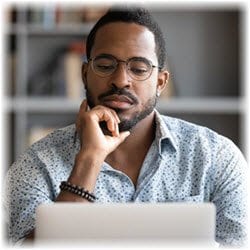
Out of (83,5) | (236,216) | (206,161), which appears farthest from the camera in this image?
(83,5)

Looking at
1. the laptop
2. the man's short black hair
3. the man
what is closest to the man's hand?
the man

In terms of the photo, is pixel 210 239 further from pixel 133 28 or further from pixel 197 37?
pixel 197 37

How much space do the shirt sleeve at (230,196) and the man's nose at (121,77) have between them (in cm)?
32

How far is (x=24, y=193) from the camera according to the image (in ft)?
5.50

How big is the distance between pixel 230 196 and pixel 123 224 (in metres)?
0.68

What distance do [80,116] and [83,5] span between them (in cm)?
204

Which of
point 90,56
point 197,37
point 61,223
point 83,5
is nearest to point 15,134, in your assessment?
point 83,5

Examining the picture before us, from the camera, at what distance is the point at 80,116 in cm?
178

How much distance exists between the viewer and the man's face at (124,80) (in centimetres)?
178

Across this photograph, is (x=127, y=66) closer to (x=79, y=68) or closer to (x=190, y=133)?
(x=190, y=133)

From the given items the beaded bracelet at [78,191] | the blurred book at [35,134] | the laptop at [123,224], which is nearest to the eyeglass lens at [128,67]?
the beaded bracelet at [78,191]

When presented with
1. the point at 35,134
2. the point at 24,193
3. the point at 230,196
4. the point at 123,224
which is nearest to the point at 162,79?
the point at 230,196

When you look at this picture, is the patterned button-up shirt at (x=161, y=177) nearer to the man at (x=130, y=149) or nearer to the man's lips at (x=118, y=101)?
the man at (x=130, y=149)

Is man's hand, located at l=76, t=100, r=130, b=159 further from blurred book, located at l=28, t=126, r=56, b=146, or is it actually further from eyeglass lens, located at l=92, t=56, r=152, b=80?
blurred book, located at l=28, t=126, r=56, b=146
